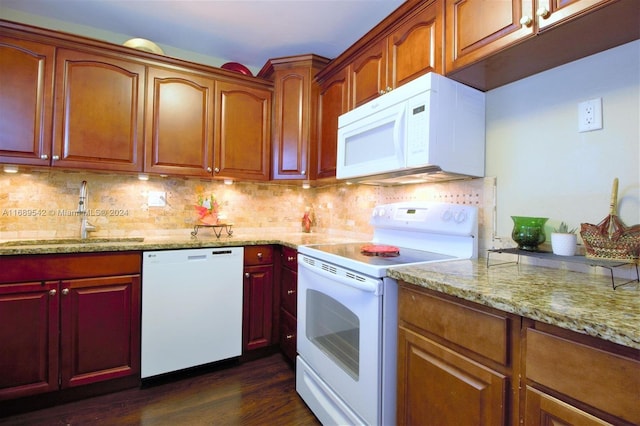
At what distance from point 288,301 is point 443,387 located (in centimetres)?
129

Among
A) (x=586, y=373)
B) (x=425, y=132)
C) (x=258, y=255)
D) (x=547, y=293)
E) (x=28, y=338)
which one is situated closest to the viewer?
(x=586, y=373)

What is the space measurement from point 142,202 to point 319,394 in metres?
1.81

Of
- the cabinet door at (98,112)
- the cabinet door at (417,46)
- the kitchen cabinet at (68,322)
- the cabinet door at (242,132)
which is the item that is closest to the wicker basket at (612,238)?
the cabinet door at (417,46)

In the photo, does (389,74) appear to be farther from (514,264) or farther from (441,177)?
(514,264)

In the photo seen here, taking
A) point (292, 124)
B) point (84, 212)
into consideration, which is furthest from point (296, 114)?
point (84, 212)

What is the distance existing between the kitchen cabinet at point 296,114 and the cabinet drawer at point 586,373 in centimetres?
Answer: 185

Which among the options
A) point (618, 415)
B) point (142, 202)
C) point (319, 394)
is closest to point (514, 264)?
point (618, 415)

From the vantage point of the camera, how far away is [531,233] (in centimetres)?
122

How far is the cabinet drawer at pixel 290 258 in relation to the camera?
6.61ft

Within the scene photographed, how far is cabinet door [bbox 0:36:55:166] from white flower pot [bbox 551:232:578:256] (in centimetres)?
264

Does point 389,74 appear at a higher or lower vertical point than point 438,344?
higher

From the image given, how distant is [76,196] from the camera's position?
2.13 m

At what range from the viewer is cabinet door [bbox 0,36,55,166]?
1779 millimetres

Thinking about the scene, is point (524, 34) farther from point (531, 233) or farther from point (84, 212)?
point (84, 212)
